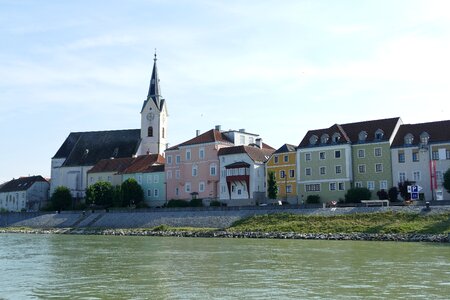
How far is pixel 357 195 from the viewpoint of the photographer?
63.0 m

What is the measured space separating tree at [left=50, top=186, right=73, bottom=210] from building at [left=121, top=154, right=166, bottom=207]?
9702mm

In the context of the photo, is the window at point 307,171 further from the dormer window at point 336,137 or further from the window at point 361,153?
the window at point 361,153

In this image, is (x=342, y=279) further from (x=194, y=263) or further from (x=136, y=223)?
(x=136, y=223)

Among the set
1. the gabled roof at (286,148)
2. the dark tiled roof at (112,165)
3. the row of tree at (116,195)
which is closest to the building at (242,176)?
the gabled roof at (286,148)

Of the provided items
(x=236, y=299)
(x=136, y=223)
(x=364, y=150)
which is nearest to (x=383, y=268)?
(x=236, y=299)

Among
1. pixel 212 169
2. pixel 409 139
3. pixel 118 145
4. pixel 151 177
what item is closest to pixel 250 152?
pixel 212 169

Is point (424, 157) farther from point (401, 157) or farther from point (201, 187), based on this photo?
point (201, 187)

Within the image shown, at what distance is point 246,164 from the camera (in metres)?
76.0

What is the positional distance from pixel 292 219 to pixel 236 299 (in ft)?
128

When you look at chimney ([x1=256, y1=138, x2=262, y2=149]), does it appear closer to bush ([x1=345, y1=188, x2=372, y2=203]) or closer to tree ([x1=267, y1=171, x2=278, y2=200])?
tree ([x1=267, y1=171, x2=278, y2=200])

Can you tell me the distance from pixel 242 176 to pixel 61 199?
3417 centimetres

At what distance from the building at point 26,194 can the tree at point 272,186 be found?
51944 millimetres

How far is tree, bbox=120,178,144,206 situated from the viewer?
85.9 metres

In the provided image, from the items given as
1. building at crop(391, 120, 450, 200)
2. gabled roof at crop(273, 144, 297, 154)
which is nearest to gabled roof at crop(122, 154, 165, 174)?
gabled roof at crop(273, 144, 297, 154)
